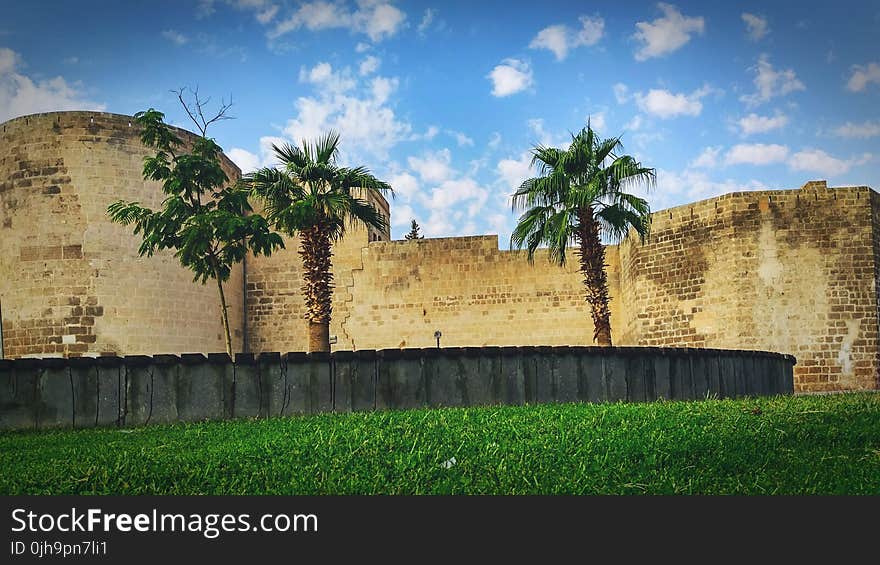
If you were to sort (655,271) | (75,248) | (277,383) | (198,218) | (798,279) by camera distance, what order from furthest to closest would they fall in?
(655,271) < (798,279) < (75,248) < (198,218) < (277,383)

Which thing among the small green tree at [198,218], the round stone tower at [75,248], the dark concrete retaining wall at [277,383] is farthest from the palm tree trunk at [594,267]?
the round stone tower at [75,248]

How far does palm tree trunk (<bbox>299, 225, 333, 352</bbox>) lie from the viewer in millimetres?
17266

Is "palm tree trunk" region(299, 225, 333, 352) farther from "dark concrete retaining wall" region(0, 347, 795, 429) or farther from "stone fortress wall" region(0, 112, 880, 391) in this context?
"dark concrete retaining wall" region(0, 347, 795, 429)

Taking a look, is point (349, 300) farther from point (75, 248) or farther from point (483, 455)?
point (483, 455)

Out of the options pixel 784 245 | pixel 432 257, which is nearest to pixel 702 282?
pixel 784 245

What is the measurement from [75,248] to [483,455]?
1583cm

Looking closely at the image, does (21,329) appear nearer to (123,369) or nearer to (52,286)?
(52,286)

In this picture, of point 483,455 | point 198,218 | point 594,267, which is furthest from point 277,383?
point 594,267

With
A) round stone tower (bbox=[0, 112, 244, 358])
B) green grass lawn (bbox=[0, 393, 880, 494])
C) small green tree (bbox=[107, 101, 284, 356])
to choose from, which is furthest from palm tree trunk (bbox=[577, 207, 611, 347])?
round stone tower (bbox=[0, 112, 244, 358])

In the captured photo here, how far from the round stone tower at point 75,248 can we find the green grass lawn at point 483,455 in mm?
11059

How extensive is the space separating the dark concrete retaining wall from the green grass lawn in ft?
3.05

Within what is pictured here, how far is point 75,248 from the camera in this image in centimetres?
1992

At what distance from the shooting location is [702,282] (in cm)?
2142

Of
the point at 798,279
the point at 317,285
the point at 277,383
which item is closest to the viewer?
the point at 277,383
